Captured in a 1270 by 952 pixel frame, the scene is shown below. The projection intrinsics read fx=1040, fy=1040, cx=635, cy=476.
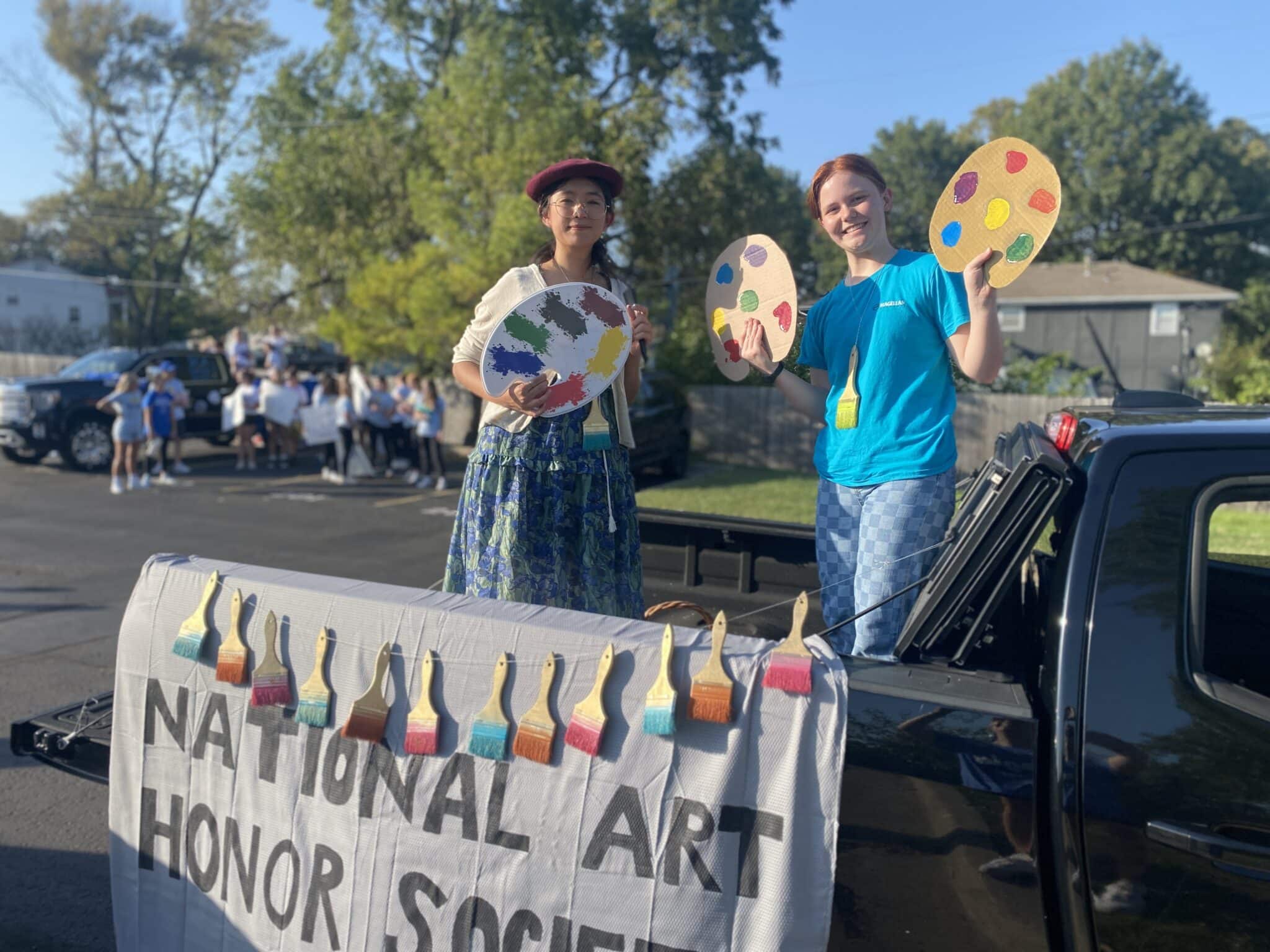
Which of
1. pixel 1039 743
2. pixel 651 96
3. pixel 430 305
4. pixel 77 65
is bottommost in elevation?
pixel 1039 743

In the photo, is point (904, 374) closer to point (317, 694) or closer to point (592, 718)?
point (592, 718)

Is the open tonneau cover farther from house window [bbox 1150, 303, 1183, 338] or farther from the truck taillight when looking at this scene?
house window [bbox 1150, 303, 1183, 338]

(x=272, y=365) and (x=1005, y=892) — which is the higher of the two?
(x=272, y=365)

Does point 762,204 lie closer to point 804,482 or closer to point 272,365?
point 804,482

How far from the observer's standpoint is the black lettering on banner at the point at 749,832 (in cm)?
185

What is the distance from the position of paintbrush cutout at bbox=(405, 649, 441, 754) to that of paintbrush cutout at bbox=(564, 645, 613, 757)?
296 millimetres

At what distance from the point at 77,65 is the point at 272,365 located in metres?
30.8

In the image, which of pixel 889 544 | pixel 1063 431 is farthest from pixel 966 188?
pixel 889 544

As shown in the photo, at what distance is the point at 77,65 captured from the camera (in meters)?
41.5

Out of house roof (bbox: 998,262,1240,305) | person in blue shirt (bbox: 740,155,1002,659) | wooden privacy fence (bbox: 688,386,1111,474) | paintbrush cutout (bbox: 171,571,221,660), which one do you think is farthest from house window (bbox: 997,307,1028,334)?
paintbrush cutout (bbox: 171,571,221,660)

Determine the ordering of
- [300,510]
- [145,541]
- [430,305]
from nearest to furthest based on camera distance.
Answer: [145,541] < [300,510] < [430,305]

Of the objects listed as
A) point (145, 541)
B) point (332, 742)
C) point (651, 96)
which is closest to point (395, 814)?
point (332, 742)

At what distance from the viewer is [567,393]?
2727 mm

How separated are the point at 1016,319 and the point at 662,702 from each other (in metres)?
38.0
